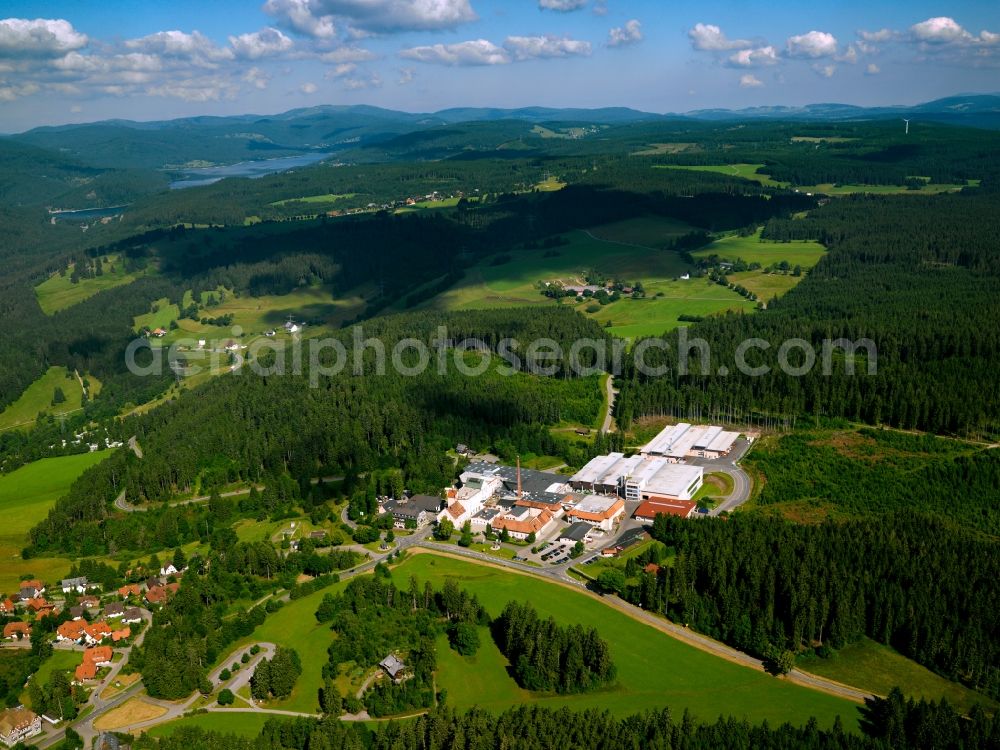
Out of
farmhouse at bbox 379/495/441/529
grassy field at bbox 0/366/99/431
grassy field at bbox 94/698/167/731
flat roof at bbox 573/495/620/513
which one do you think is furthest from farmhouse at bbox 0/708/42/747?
grassy field at bbox 0/366/99/431

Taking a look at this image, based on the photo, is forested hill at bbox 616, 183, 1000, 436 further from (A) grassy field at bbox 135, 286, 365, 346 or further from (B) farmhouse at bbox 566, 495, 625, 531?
(A) grassy field at bbox 135, 286, 365, 346

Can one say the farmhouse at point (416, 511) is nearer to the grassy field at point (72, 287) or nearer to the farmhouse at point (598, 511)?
the farmhouse at point (598, 511)

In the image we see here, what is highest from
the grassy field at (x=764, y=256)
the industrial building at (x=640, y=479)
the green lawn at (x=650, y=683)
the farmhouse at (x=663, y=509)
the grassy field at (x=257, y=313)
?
the grassy field at (x=764, y=256)

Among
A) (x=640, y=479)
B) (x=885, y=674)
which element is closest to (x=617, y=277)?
(x=640, y=479)

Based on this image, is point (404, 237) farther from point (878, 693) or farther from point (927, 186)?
point (878, 693)

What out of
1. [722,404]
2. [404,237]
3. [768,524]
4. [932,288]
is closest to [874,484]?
[768,524]

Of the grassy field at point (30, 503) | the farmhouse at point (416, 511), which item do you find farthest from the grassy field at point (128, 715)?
the farmhouse at point (416, 511)

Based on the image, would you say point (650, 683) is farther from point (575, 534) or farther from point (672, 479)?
point (672, 479)
